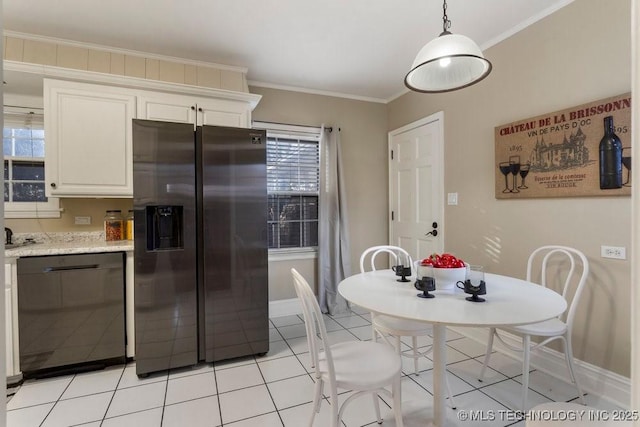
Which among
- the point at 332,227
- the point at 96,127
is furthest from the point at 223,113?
the point at 332,227

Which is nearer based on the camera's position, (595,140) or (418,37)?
(595,140)

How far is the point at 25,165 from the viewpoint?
8.80 ft

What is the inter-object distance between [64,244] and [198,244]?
1.23 m

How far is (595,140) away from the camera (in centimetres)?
201

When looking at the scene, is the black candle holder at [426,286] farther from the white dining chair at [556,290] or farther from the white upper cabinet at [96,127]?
the white upper cabinet at [96,127]

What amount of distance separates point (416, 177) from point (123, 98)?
9.87 ft

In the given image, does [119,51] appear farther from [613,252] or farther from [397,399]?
[613,252]

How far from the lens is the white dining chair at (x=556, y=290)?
1.86 meters

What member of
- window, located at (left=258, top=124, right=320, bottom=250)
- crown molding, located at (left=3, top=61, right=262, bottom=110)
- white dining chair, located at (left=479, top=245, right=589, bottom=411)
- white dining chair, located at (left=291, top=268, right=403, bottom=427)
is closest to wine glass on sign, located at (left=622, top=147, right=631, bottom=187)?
white dining chair, located at (left=479, top=245, right=589, bottom=411)

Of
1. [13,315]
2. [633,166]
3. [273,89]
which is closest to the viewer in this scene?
[633,166]

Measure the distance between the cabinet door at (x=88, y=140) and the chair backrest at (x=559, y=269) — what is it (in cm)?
330

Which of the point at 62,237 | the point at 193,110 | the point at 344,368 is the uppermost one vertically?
the point at 193,110

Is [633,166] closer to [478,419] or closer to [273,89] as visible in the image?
[478,419]

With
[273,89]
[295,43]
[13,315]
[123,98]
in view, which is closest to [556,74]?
A: [295,43]
